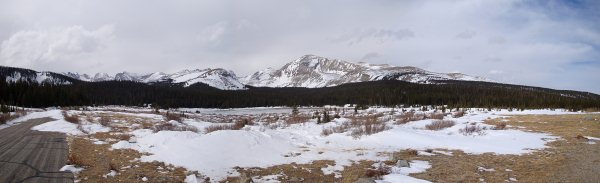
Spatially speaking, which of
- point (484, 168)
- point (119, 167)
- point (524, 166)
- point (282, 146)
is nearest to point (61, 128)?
point (119, 167)

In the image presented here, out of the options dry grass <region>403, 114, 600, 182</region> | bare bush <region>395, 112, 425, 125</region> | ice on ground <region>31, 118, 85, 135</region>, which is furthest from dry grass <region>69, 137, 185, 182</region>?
bare bush <region>395, 112, 425, 125</region>

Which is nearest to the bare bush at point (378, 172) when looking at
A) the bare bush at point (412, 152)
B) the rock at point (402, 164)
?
the rock at point (402, 164)

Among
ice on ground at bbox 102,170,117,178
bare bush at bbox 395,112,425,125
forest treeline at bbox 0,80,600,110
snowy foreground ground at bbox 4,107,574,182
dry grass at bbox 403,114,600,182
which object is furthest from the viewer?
forest treeline at bbox 0,80,600,110

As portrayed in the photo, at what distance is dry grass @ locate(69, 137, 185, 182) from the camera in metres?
14.2

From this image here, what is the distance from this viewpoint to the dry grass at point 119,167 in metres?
14.2

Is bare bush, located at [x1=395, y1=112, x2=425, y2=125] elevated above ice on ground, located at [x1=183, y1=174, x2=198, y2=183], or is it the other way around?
bare bush, located at [x1=395, y1=112, x2=425, y2=125]

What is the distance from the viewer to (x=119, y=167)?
1608cm

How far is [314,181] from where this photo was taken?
14.3 metres

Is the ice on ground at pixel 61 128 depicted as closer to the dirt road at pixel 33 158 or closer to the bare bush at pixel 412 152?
the dirt road at pixel 33 158

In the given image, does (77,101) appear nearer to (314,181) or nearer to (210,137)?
(210,137)

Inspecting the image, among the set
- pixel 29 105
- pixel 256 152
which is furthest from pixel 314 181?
pixel 29 105

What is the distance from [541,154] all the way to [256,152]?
13902 mm

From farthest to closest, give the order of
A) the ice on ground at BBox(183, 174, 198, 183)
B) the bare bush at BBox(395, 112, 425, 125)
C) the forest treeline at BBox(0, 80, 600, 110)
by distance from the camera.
Answer: the forest treeline at BBox(0, 80, 600, 110) < the bare bush at BBox(395, 112, 425, 125) < the ice on ground at BBox(183, 174, 198, 183)

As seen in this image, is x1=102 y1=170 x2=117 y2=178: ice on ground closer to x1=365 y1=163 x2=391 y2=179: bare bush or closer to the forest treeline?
x1=365 y1=163 x2=391 y2=179: bare bush
